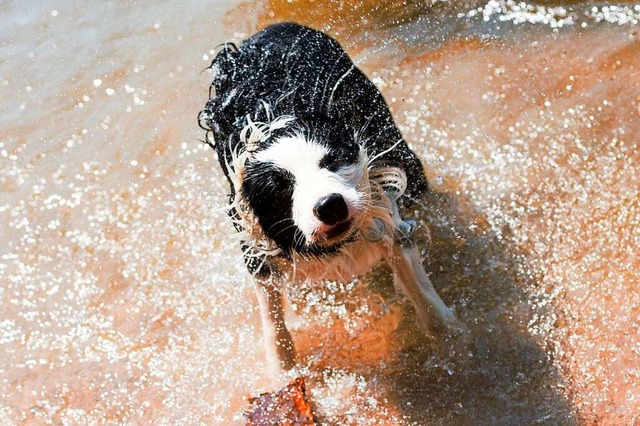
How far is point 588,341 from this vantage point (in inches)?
122

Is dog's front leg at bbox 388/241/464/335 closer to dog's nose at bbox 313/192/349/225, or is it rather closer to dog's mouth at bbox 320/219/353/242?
dog's mouth at bbox 320/219/353/242

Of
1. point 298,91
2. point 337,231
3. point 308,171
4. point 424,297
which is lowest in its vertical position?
point 424,297

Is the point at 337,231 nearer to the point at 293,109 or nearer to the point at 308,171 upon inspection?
the point at 308,171

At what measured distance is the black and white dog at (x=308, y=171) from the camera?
2490 mm

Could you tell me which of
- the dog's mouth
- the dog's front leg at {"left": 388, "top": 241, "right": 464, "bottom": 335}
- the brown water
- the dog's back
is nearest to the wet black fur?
the dog's back

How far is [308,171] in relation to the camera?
245 centimetres

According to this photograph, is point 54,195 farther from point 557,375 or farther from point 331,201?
point 557,375

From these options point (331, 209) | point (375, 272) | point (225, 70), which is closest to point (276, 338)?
point (375, 272)

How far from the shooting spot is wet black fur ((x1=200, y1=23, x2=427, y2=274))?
256cm

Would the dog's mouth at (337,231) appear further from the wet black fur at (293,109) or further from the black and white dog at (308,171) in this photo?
the wet black fur at (293,109)

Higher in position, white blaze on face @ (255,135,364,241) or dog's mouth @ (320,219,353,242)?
white blaze on face @ (255,135,364,241)

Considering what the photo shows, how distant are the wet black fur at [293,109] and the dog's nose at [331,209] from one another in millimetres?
151

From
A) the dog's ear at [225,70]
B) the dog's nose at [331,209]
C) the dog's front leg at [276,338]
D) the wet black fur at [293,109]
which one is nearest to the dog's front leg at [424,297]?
the wet black fur at [293,109]

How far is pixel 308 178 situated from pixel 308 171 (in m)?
0.03
